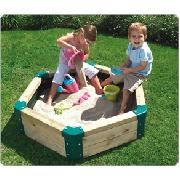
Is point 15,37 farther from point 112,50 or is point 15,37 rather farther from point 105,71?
point 105,71

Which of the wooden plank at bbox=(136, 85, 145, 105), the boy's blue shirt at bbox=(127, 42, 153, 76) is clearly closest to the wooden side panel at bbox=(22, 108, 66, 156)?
the wooden plank at bbox=(136, 85, 145, 105)

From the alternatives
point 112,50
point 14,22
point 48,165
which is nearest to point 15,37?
point 14,22

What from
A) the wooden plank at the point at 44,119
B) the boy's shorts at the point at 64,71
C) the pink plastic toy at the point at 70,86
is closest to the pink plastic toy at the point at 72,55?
the boy's shorts at the point at 64,71

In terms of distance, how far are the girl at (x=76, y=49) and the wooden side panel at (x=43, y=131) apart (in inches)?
22.3

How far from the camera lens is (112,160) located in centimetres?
411

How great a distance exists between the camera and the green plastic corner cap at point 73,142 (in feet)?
12.7

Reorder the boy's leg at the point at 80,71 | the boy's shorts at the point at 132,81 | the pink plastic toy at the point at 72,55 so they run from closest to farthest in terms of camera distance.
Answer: the boy's shorts at the point at 132,81 < the pink plastic toy at the point at 72,55 < the boy's leg at the point at 80,71

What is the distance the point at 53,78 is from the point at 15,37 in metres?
2.14

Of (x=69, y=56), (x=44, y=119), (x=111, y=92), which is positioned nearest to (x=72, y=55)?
(x=69, y=56)

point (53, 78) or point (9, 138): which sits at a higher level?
point (53, 78)

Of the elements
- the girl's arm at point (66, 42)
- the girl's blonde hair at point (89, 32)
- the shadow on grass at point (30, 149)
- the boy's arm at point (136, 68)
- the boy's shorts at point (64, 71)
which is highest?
the girl's blonde hair at point (89, 32)

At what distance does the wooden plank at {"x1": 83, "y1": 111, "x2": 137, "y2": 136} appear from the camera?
12.8 ft

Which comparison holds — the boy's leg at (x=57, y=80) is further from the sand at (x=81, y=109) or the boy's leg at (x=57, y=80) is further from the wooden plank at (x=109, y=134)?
the wooden plank at (x=109, y=134)

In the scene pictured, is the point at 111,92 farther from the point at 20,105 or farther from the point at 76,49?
the point at 20,105
